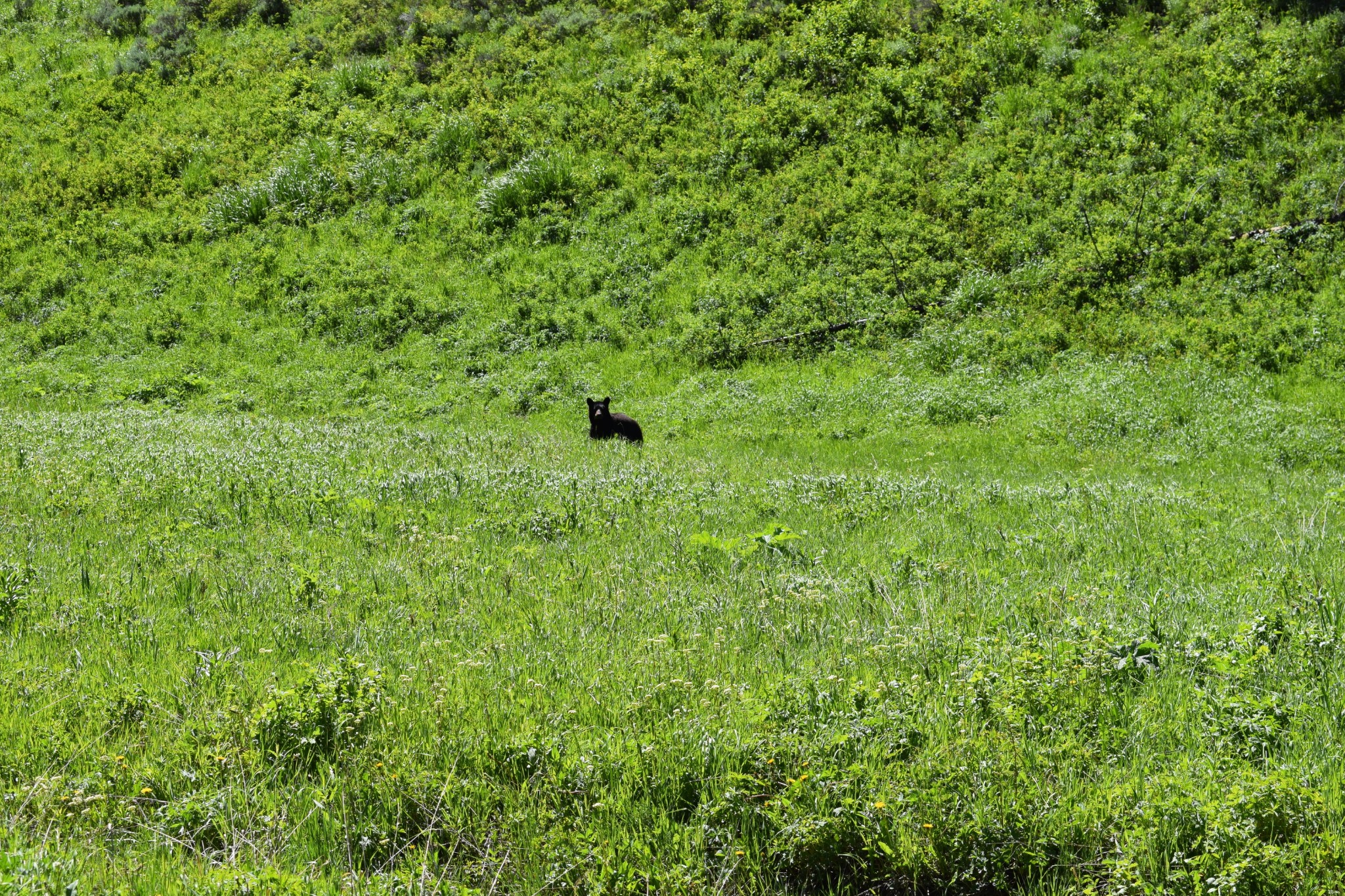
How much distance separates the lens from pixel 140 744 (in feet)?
14.2

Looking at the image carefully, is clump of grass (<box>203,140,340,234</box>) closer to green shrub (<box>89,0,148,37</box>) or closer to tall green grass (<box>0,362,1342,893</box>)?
green shrub (<box>89,0,148,37</box>)

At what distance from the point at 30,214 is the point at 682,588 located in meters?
34.5

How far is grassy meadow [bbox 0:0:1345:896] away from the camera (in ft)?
12.8

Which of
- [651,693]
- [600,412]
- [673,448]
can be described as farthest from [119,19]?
[651,693]

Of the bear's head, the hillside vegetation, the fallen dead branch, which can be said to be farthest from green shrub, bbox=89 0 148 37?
the bear's head

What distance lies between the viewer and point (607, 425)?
18156 mm

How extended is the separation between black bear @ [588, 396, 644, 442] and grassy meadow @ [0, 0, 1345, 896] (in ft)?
1.29

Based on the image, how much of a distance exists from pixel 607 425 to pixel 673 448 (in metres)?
1.41

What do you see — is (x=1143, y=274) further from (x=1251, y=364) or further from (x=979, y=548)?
(x=979, y=548)

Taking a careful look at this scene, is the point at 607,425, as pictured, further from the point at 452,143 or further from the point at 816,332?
the point at 452,143

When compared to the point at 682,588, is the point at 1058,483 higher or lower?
lower

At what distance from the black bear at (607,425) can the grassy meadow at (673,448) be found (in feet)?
1.29

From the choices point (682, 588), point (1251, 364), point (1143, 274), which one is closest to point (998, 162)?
point (1143, 274)

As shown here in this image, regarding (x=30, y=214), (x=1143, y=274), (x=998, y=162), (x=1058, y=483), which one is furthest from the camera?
(x=30, y=214)
